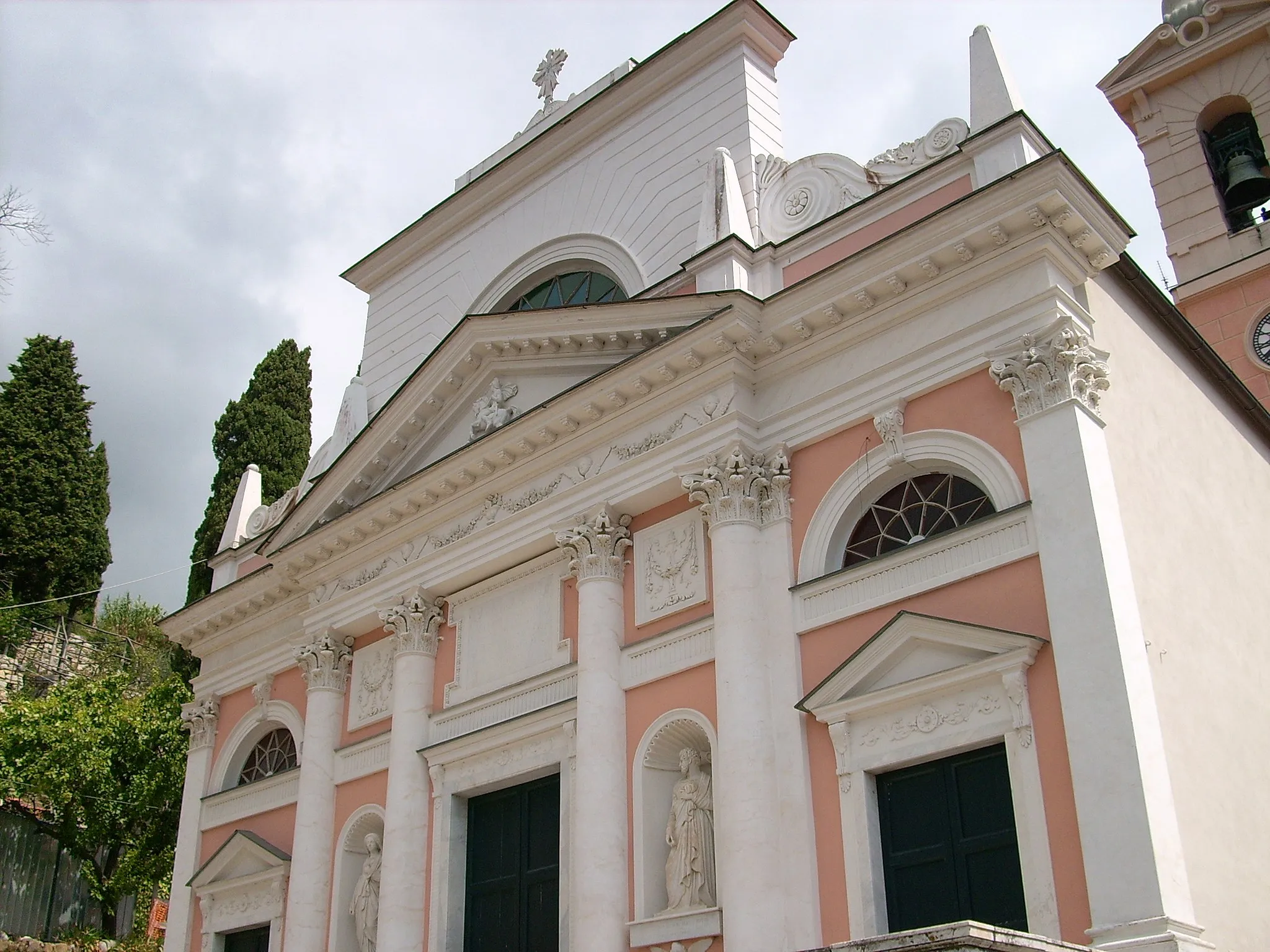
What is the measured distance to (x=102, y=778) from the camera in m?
21.4

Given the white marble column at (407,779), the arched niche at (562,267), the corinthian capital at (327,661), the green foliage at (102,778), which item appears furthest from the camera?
the green foliage at (102,778)

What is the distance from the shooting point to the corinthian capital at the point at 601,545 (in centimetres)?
1392

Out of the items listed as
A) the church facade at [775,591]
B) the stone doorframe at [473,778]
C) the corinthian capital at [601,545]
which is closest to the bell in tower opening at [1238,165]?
the church facade at [775,591]

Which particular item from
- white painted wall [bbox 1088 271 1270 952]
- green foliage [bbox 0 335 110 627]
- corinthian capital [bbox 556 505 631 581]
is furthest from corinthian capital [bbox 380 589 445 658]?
green foliage [bbox 0 335 110 627]

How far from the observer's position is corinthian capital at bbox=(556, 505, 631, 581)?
45.7ft

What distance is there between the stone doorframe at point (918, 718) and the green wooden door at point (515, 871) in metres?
3.69

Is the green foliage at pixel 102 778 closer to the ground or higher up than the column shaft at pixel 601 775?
higher up

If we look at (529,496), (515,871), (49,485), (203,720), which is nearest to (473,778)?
(515,871)

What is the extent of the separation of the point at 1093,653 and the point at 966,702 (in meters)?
1.18

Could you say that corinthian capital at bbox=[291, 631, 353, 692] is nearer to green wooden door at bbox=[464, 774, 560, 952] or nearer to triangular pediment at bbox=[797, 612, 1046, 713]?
green wooden door at bbox=[464, 774, 560, 952]

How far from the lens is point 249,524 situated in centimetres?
2034

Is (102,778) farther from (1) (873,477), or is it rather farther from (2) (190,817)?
(1) (873,477)

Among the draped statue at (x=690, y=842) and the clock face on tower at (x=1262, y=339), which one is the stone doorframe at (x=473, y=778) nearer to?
the draped statue at (x=690, y=842)

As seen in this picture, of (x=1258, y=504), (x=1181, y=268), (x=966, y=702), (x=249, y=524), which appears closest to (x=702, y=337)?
(x=966, y=702)
